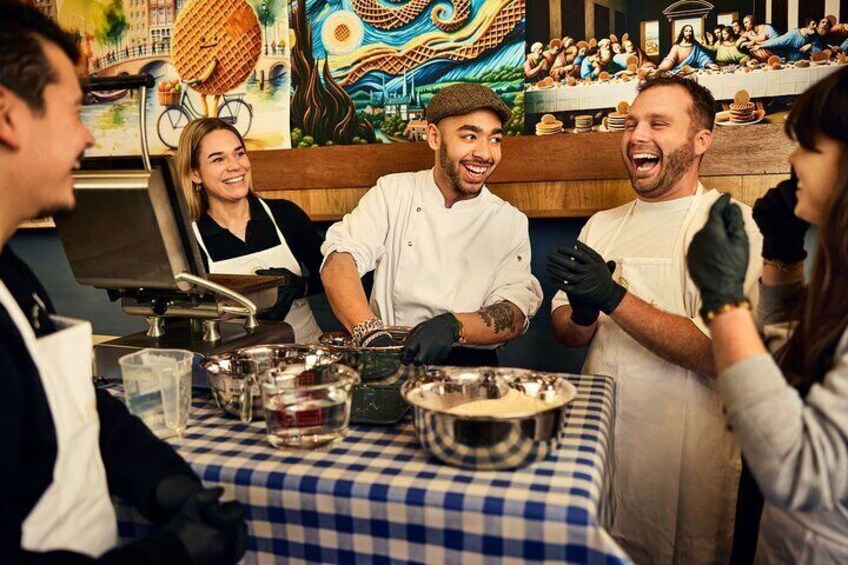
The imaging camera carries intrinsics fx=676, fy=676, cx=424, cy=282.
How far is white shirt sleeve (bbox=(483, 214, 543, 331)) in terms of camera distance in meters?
2.54

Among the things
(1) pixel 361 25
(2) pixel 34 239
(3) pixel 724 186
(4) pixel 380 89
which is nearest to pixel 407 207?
(4) pixel 380 89

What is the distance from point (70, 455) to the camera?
1075 mm

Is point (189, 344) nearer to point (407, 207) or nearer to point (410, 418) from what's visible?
point (410, 418)

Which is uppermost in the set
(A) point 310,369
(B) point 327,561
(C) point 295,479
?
(A) point 310,369

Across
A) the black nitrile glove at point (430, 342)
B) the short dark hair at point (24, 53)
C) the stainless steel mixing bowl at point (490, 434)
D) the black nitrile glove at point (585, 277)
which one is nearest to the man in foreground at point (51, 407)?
the short dark hair at point (24, 53)

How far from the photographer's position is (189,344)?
69.6 inches

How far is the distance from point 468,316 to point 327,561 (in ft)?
4.09

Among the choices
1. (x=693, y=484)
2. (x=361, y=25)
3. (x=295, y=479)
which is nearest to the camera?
(x=295, y=479)

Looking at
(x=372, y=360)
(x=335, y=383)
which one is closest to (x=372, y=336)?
(x=372, y=360)

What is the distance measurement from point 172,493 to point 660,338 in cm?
139

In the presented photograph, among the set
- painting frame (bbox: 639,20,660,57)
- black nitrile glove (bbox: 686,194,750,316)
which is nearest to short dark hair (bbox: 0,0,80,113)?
black nitrile glove (bbox: 686,194,750,316)

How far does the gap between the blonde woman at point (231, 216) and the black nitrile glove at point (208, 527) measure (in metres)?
1.64

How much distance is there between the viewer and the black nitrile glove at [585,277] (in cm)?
193

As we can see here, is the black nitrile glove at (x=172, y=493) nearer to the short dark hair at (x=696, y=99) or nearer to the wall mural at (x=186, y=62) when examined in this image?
the short dark hair at (x=696, y=99)
